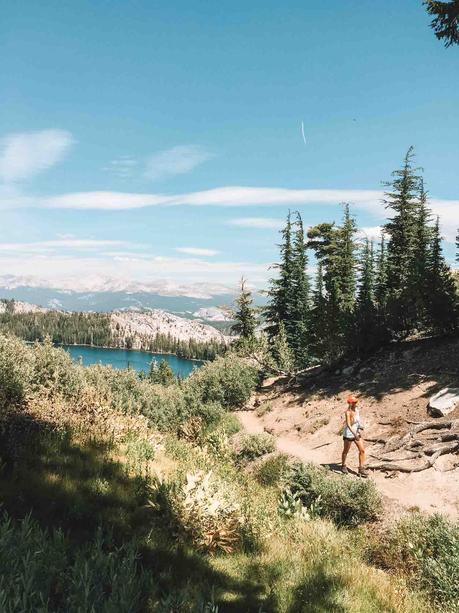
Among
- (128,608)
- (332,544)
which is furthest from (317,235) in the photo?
(128,608)

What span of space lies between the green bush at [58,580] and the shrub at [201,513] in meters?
1.42

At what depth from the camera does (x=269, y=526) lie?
6789 mm

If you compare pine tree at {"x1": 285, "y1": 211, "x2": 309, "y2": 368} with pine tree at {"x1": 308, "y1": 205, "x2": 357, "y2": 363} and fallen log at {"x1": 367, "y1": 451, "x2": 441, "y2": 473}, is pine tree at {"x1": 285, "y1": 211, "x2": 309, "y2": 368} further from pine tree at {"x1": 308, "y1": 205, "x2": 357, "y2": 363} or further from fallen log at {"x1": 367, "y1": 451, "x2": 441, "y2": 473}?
fallen log at {"x1": 367, "y1": 451, "x2": 441, "y2": 473}

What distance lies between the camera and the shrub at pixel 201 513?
18.6 feet

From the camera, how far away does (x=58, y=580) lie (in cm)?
379

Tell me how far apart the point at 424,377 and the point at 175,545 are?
15.6 metres

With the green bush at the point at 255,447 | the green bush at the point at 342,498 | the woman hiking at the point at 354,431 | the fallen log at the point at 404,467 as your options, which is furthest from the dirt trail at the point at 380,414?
the green bush at the point at 342,498

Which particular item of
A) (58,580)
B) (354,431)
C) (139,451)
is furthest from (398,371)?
(58,580)

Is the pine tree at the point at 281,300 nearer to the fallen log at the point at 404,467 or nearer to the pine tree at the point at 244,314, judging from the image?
the pine tree at the point at 244,314

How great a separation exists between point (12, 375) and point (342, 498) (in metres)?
7.86

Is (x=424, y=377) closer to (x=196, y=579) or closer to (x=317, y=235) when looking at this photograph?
(x=196, y=579)

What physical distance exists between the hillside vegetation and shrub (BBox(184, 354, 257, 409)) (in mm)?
15769

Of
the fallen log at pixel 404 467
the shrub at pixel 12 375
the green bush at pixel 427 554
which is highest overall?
the shrub at pixel 12 375

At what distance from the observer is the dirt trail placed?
11.1 metres
